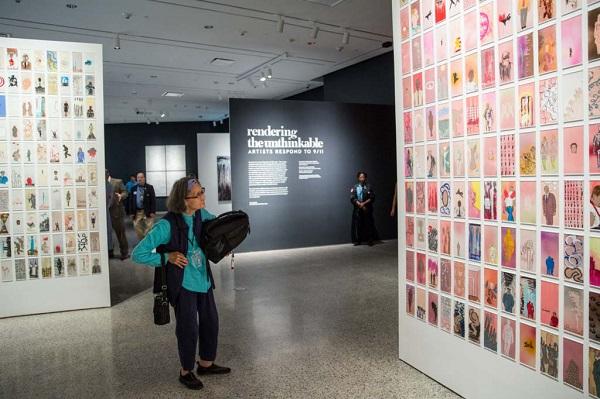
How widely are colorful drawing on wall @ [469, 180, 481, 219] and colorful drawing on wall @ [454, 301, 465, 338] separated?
67cm

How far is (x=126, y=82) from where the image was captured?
13.6 metres

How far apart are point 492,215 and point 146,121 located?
21.9 meters

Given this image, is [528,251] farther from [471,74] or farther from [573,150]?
[471,74]

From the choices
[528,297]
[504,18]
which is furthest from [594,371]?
[504,18]

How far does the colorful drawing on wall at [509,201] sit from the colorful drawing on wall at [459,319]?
30.9 inches

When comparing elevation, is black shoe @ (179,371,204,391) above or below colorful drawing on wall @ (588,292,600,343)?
below

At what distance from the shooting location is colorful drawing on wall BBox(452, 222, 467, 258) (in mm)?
3408

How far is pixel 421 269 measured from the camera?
12.7 ft

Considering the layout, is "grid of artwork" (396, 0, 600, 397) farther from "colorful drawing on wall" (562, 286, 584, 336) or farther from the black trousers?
the black trousers

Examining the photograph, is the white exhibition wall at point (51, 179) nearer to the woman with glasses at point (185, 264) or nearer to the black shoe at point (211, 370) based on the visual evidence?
the black shoe at point (211, 370)

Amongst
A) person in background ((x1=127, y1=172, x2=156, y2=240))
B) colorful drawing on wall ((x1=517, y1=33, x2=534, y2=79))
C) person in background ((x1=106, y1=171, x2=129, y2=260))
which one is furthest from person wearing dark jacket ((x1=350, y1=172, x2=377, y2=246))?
colorful drawing on wall ((x1=517, y1=33, x2=534, y2=79))

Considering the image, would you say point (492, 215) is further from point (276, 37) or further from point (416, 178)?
point (276, 37)

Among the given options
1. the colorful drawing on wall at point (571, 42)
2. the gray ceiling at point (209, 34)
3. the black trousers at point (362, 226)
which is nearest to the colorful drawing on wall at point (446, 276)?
the colorful drawing on wall at point (571, 42)

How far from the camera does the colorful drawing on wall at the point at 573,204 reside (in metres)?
2.56
